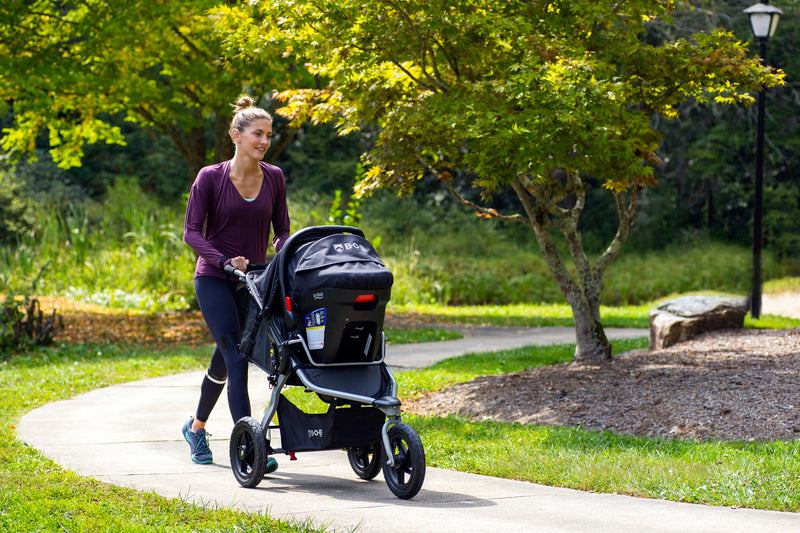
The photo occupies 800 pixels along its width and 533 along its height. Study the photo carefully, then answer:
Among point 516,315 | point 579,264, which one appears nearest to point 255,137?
point 579,264

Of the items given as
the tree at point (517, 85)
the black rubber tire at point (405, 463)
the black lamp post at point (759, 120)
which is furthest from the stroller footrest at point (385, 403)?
the black lamp post at point (759, 120)

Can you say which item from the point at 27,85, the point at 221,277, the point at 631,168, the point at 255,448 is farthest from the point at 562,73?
the point at 27,85

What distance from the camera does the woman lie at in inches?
216

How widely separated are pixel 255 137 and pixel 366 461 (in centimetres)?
202

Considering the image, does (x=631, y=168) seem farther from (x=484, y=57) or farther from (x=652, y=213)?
(x=652, y=213)

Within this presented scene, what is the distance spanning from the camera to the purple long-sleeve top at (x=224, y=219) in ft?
18.1

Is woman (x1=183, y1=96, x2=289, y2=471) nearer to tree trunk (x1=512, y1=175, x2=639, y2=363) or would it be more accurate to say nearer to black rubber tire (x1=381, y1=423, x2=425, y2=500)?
black rubber tire (x1=381, y1=423, x2=425, y2=500)

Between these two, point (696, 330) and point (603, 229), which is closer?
point (696, 330)

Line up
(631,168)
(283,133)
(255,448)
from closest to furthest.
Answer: (255,448), (631,168), (283,133)

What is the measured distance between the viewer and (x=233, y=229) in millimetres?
5629

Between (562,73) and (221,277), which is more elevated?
(562,73)

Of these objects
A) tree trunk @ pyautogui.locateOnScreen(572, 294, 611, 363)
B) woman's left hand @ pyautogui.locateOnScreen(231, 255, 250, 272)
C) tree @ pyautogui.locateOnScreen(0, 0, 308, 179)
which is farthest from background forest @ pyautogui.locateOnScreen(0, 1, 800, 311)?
woman's left hand @ pyautogui.locateOnScreen(231, 255, 250, 272)

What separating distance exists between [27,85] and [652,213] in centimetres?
2011

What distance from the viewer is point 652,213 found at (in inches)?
1112
